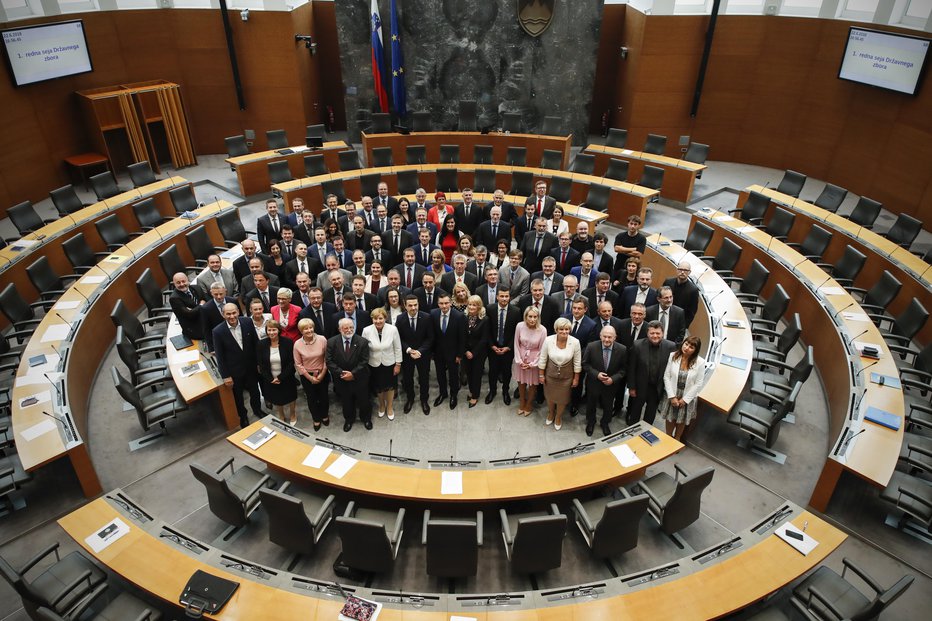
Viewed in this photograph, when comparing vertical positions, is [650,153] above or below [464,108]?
below

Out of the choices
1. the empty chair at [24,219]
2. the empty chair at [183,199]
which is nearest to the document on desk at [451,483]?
the empty chair at [183,199]

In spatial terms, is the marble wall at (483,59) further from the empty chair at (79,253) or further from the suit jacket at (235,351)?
the suit jacket at (235,351)

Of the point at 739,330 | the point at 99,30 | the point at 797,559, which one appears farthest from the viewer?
the point at 99,30

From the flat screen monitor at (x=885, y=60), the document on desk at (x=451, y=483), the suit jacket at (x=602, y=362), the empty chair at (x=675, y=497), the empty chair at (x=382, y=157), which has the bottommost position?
the empty chair at (x=675, y=497)

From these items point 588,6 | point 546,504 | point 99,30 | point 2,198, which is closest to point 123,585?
point 546,504

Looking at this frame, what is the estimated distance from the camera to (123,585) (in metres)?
4.86

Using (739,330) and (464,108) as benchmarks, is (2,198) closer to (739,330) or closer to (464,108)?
(464,108)

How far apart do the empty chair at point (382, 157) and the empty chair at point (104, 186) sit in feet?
17.5

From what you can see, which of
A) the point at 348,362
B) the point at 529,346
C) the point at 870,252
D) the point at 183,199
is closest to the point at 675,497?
the point at 529,346

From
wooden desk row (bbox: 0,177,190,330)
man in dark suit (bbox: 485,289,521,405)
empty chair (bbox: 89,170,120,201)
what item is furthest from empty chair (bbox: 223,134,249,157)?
man in dark suit (bbox: 485,289,521,405)

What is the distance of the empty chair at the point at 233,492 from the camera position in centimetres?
495

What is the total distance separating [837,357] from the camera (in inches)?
276

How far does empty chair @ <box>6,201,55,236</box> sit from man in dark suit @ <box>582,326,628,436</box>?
960 centimetres

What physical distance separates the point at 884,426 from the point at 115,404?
8.71m
